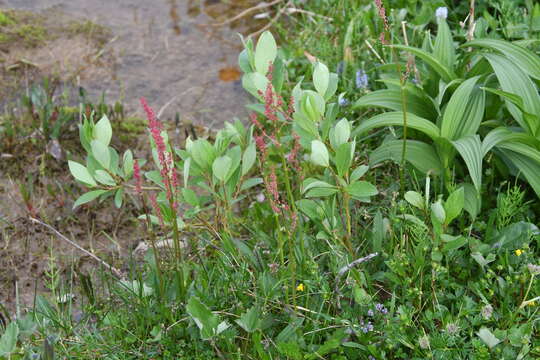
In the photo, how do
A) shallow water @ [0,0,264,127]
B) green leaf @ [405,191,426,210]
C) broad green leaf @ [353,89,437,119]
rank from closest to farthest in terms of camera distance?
green leaf @ [405,191,426,210] < broad green leaf @ [353,89,437,119] < shallow water @ [0,0,264,127]

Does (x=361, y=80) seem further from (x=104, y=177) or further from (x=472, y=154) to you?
(x=104, y=177)

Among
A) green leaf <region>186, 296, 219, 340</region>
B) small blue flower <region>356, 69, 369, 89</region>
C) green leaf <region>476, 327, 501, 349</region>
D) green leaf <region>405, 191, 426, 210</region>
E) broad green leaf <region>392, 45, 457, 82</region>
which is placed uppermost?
broad green leaf <region>392, 45, 457, 82</region>

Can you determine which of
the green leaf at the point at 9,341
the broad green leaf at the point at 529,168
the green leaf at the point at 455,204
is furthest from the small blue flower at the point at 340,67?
the green leaf at the point at 9,341

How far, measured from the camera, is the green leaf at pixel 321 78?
83.6 inches

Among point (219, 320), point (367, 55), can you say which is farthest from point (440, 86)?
point (219, 320)

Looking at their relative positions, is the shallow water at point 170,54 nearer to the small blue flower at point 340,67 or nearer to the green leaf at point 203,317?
the small blue flower at point 340,67

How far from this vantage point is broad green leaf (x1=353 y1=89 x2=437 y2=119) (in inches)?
96.3

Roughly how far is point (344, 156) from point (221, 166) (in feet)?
1.34

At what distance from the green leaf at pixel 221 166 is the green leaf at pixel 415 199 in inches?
22.1

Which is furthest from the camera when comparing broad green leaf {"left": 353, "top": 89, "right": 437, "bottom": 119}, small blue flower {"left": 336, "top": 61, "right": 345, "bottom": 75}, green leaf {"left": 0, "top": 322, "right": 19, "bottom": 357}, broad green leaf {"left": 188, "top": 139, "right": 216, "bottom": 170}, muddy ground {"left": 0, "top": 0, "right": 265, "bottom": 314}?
small blue flower {"left": 336, "top": 61, "right": 345, "bottom": 75}

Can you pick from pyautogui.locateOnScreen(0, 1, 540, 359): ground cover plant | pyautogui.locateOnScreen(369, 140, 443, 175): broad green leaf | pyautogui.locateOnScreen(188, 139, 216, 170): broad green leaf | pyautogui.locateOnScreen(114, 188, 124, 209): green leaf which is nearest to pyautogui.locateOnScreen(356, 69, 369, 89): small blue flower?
pyautogui.locateOnScreen(0, 1, 540, 359): ground cover plant

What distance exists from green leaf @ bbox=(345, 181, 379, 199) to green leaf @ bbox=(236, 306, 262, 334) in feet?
1.45

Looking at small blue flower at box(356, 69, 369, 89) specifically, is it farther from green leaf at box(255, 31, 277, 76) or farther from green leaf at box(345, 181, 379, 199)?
green leaf at box(345, 181, 379, 199)

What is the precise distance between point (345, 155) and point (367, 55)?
55.9 inches
